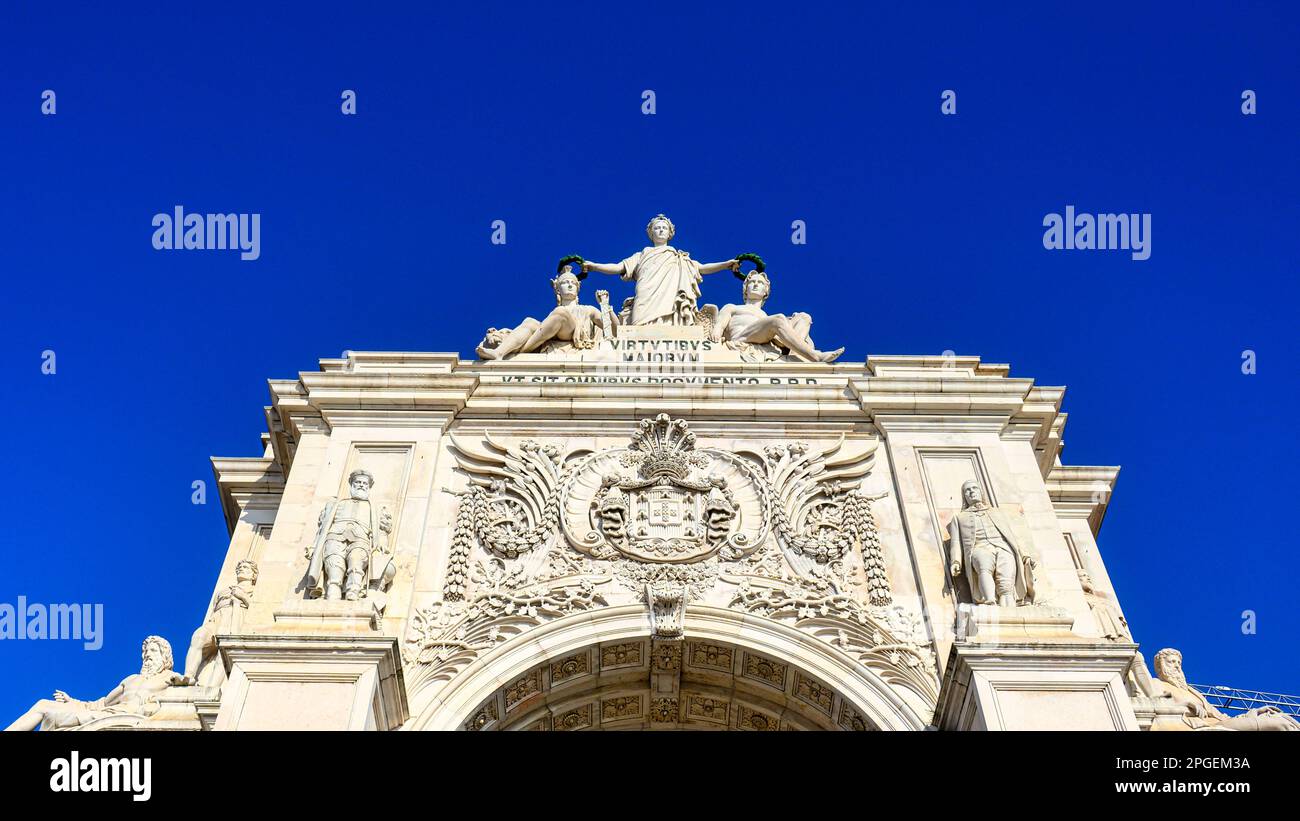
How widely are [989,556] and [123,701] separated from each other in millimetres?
10856

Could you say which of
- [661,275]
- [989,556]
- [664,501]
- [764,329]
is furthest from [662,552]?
[661,275]

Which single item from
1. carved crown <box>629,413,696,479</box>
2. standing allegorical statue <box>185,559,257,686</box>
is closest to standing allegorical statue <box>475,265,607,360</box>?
carved crown <box>629,413,696,479</box>

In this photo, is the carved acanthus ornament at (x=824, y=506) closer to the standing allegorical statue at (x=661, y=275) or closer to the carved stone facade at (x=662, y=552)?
the carved stone facade at (x=662, y=552)

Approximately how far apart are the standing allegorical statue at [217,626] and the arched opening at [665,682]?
3.58 m

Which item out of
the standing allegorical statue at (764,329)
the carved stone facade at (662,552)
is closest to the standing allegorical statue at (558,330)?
the carved stone facade at (662,552)

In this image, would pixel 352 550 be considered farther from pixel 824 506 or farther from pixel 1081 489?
pixel 1081 489

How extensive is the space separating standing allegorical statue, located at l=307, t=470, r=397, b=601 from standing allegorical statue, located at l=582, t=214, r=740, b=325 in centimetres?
744

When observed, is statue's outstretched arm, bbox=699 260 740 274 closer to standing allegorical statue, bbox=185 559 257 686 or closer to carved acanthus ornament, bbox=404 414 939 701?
carved acanthus ornament, bbox=404 414 939 701

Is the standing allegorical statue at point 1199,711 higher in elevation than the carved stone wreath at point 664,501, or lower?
lower

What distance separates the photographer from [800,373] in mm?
18984

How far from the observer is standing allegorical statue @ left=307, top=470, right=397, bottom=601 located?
1428 centimetres

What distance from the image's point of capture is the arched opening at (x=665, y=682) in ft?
46.2
